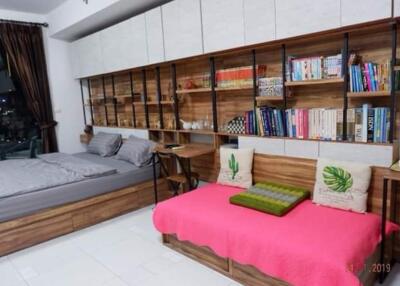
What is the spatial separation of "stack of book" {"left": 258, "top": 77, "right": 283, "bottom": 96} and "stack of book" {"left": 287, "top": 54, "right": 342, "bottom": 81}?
14 cm

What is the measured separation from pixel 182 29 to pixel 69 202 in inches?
86.0

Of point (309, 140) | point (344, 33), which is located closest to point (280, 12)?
point (344, 33)

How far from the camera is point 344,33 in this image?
87.1 inches

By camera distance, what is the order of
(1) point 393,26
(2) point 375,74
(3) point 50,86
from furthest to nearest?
1. (3) point 50,86
2. (2) point 375,74
3. (1) point 393,26

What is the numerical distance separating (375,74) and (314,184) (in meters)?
0.97

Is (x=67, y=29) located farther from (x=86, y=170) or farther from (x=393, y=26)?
(x=393, y=26)

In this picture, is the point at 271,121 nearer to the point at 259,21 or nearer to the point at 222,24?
the point at 259,21

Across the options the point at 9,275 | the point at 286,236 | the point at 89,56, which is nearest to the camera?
the point at 286,236

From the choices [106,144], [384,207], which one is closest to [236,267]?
[384,207]

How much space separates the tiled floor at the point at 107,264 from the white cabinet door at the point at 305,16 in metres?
1.89

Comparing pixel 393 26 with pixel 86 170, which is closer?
pixel 393 26

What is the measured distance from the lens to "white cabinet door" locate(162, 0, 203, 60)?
2.99 meters

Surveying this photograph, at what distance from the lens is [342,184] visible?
85.7 inches

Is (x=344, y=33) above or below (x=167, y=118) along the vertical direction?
above
